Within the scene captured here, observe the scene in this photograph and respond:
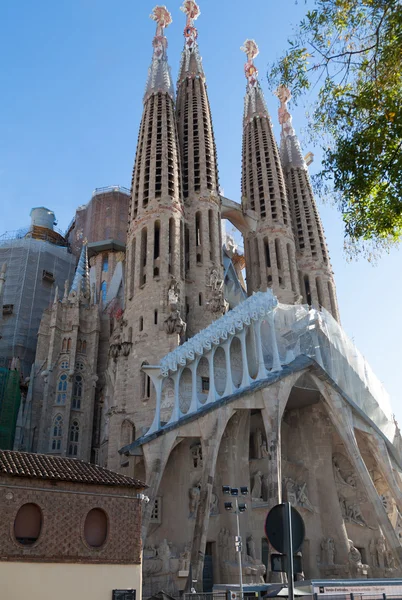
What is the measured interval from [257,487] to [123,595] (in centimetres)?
1408

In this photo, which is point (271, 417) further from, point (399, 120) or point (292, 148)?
point (292, 148)

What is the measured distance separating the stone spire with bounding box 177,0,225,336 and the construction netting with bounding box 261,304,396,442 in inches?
237

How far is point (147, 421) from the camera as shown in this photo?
98.6 ft

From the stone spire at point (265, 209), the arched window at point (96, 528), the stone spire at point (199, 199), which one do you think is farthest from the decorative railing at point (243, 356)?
the arched window at point (96, 528)

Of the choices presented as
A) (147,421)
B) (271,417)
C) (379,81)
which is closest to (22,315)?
(147,421)

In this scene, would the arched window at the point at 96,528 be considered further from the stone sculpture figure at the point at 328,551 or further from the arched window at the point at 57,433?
the arched window at the point at 57,433

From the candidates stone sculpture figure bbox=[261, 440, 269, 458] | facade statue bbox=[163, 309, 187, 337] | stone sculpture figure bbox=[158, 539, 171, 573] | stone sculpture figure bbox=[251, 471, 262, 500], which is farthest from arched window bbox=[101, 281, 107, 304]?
stone sculpture figure bbox=[158, 539, 171, 573]

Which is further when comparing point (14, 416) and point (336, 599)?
point (14, 416)

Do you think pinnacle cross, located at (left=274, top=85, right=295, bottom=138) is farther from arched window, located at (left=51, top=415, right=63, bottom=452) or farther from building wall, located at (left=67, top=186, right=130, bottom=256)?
arched window, located at (left=51, top=415, right=63, bottom=452)

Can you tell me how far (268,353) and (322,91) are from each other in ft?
67.5

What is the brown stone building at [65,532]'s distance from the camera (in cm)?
1398

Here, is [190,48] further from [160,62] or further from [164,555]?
[164,555]

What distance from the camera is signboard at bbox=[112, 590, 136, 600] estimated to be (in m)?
14.7

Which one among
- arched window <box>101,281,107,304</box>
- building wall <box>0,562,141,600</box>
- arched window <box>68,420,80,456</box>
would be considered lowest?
building wall <box>0,562,141,600</box>
